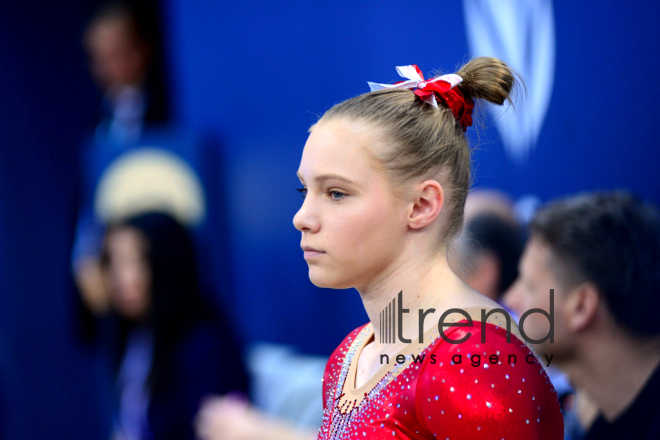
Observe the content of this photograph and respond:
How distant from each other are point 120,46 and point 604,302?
146 inches

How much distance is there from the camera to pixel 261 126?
3412 millimetres

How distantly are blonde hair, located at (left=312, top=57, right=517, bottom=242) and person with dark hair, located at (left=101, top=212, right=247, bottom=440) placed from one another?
82.0 inches

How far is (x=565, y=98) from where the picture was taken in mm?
1993

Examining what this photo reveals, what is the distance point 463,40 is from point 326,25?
837 millimetres

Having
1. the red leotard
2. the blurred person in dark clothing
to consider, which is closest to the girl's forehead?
the red leotard

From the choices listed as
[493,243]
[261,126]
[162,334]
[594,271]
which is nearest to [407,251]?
[594,271]

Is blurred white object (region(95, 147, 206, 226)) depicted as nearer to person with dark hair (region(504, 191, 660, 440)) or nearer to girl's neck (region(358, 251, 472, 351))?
person with dark hair (region(504, 191, 660, 440))

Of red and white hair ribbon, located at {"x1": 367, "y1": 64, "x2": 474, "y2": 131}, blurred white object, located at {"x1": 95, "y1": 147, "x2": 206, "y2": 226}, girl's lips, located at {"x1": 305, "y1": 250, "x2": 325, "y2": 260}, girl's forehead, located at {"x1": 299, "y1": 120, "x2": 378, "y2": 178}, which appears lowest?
girl's lips, located at {"x1": 305, "y1": 250, "x2": 325, "y2": 260}

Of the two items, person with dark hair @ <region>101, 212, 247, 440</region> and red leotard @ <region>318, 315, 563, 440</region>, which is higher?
person with dark hair @ <region>101, 212, 247, 440</region>

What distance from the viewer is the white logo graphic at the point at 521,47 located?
2.03 m

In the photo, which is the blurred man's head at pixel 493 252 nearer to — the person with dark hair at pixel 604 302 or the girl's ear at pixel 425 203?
the person with dark hair at pixel 604 302

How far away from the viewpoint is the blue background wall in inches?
74.7

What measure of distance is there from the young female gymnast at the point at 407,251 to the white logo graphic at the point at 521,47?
97 centimetres

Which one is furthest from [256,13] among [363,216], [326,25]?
[363,216]
